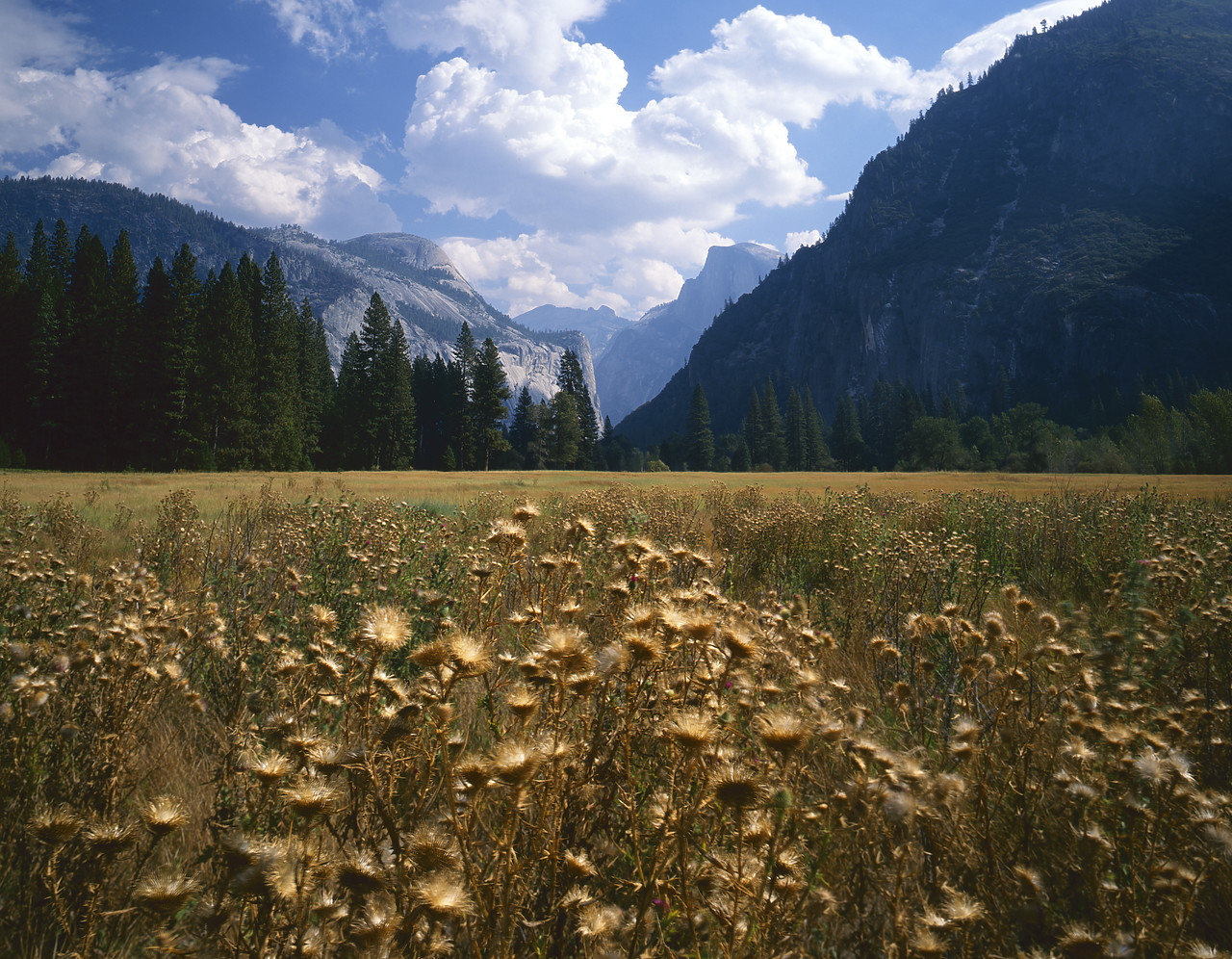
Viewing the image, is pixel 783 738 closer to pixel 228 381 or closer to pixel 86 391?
pixel 228 381

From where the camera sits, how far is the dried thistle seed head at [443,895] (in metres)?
0.87

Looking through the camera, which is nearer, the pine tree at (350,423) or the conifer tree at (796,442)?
the pine tree at (350,423)

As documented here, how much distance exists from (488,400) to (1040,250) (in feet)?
480

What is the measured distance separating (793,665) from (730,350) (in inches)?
7923

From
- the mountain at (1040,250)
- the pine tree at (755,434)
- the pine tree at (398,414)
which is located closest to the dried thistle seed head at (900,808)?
the pine tree at (398,414)

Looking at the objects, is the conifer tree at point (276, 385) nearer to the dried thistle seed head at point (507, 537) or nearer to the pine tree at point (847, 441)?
the dried thistle seed head at point (507, 537)

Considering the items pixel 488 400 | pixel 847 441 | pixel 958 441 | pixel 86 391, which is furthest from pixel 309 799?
pixel 847 441

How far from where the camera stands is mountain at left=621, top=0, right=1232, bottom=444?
108 metres

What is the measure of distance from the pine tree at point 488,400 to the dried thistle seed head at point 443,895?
53903 millimetres

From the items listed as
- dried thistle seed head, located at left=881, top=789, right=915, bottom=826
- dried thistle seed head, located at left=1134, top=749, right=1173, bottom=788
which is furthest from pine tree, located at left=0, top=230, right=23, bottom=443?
dried thistle seed head, located at left=1134, top=749, right=1173, bottom=788

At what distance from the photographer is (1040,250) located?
130500mm

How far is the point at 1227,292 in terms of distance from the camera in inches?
4139

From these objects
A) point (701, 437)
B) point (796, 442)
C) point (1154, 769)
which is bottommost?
point (1154, 769)

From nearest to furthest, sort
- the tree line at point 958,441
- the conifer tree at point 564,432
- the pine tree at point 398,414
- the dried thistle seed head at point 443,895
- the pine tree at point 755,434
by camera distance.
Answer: the dried thistle seed head at point 443,895 < the tree line at point 958,441 < the pine tree at point 398,414 < the conifer tree at point 564,432 < the pine tree at point 755,434
